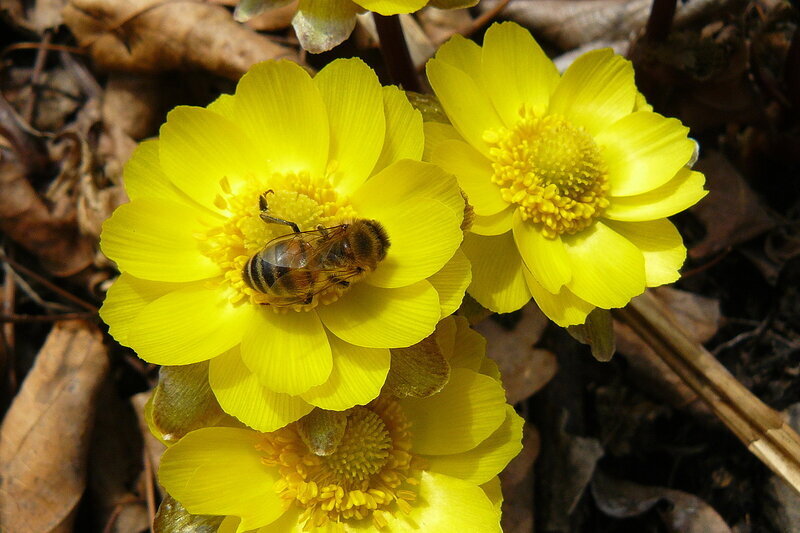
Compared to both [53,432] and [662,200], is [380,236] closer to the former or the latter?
[662,200]

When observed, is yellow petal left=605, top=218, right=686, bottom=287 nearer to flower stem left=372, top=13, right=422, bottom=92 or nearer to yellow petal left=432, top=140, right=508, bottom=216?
yellow petal left=432, top=140, right=508, bottom=216

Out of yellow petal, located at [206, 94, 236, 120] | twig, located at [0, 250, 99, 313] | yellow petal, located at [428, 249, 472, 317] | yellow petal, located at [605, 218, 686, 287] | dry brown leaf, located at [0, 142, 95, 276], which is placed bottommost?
twig, located at [0, 250, 99, 313]

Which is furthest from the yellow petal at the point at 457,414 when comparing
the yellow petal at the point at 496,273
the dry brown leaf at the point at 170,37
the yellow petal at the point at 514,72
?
the dry brown leaf at the point at 170,37

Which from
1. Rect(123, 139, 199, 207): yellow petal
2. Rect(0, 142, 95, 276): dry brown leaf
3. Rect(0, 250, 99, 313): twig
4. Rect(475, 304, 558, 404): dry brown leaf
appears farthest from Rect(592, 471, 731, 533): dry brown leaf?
Rect(0, 142, 95, 276): dry brown leaf

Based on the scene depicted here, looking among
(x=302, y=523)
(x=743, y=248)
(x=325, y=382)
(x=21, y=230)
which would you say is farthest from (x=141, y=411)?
(x=743, y=248)

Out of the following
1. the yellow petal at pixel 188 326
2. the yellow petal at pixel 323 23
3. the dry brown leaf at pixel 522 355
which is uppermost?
the yellow petal at pixel 323 23

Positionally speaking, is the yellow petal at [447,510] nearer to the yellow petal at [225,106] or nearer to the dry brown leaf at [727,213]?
the yellow petal at [225,106]

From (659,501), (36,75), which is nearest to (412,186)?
(659,501)
